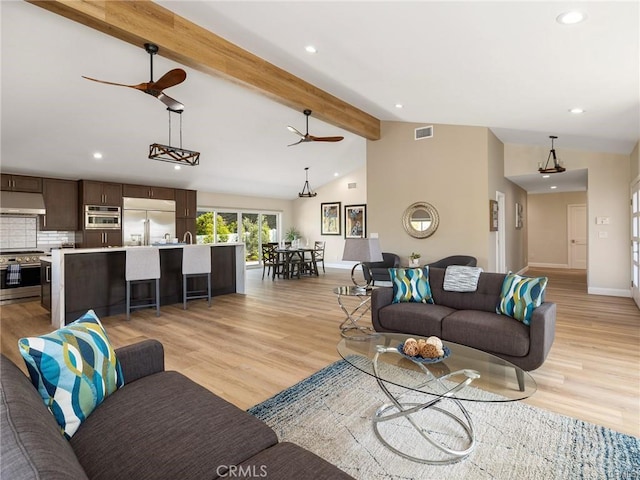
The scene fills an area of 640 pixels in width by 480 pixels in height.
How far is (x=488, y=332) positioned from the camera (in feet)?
9.55

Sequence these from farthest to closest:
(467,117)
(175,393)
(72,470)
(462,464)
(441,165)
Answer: (441,165) → (467,117) → (462,464) → (175,393) → (72,470)

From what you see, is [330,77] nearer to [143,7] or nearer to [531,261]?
[143,7]

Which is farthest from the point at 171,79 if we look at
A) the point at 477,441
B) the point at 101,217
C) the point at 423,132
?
the point at 101,217

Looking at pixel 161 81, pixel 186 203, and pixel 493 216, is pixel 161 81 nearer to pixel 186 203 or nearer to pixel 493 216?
pixel 493 216

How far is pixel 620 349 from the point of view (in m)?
3.58

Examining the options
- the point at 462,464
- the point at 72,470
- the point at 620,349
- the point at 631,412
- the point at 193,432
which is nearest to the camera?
the point at 72,470

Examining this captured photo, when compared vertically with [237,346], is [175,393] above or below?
above

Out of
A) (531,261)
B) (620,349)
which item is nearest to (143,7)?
(620,349)

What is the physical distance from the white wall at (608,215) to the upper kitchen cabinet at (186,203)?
851 centimetres

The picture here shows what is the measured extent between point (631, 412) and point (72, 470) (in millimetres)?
3261

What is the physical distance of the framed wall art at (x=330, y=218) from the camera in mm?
11422

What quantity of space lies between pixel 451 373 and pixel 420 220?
471 centimetres

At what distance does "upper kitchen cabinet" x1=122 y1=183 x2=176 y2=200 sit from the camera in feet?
25.7

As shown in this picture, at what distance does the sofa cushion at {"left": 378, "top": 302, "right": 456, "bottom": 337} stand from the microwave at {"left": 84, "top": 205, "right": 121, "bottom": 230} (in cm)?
665
